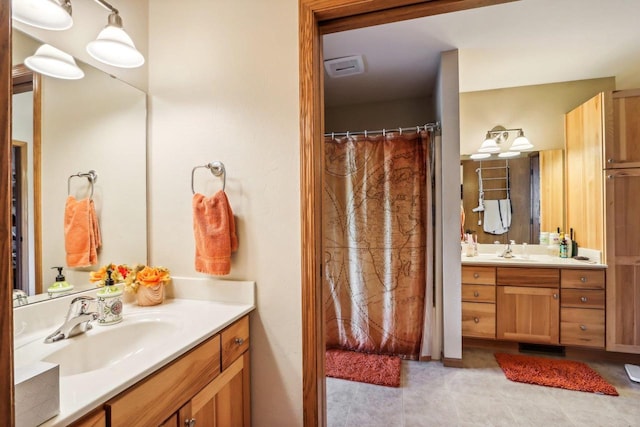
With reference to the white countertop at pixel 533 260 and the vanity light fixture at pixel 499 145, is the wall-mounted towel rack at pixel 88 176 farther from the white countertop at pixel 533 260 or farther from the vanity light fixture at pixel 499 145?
the vanity light fixture at pixel 499 145

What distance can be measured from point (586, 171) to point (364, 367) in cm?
248

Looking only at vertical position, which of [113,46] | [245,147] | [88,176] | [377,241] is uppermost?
[113,46]

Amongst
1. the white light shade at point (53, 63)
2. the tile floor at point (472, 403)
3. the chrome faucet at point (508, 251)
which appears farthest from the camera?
the chrome faucet at point (508, 251)

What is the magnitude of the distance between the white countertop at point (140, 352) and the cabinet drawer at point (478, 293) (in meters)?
2.04

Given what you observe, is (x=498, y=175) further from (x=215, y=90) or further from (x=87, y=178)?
(x=87, y=178)

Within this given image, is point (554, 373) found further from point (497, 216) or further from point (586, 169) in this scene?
point (586, 169)

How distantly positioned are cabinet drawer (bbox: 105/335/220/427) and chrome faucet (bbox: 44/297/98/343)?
42 cm

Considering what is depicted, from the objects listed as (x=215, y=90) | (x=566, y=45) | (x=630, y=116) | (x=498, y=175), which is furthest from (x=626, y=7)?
(x=215, y=90)

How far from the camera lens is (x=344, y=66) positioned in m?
2.54

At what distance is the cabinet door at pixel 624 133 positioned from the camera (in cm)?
226

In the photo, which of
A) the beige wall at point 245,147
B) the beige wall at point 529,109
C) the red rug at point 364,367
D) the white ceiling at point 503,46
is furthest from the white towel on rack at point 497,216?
the beige wall at point 245,147

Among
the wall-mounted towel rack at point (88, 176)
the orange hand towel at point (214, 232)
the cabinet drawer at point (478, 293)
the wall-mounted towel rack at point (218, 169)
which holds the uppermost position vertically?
the wall-mounted towel rack at point (218, 169)

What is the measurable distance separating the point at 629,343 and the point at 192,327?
3146 millimetres

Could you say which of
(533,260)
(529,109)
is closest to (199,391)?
(533,260)
